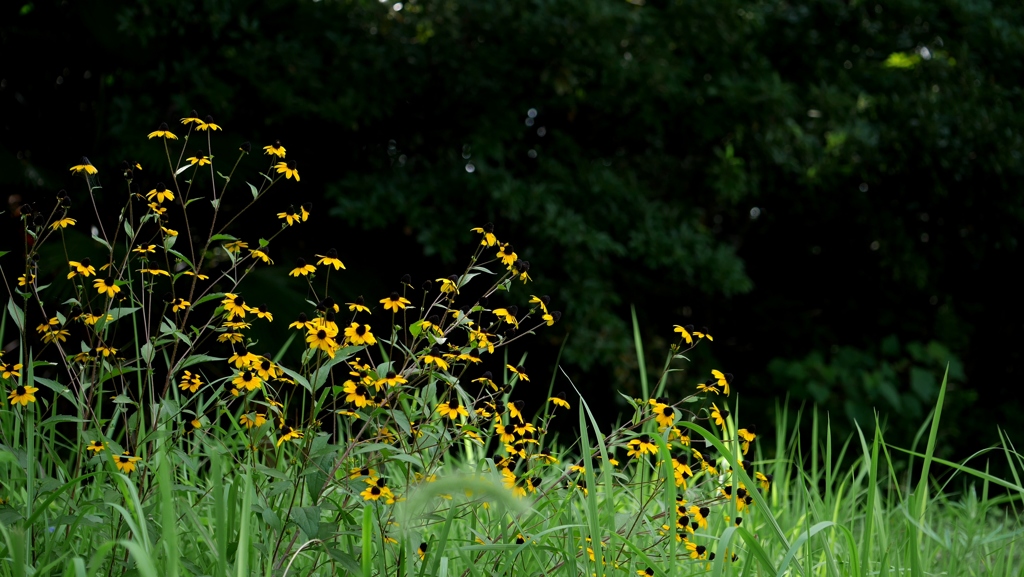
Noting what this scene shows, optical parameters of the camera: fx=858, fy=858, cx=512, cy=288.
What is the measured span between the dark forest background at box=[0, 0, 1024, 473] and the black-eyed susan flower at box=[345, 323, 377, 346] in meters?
2.07

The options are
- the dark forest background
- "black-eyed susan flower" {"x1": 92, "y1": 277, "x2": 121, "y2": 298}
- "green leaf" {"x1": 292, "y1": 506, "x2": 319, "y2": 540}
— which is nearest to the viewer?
"green leaf" {"x1": 292, "y1": 506, "x2": 319, "y2": 540}

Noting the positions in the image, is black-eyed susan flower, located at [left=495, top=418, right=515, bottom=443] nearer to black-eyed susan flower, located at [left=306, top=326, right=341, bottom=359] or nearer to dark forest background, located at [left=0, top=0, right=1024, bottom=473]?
black-eyed susan flower, located at [left=306, top=326, right=341, bottom=359]

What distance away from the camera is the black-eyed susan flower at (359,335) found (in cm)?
120

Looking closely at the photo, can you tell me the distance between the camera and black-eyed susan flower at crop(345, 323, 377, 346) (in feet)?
3.92

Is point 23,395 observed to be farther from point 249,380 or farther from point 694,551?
point 694,551

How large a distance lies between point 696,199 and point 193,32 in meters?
2.54

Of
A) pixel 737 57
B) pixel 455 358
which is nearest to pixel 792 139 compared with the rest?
pixel 737 57

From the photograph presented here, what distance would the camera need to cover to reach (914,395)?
4.76 m

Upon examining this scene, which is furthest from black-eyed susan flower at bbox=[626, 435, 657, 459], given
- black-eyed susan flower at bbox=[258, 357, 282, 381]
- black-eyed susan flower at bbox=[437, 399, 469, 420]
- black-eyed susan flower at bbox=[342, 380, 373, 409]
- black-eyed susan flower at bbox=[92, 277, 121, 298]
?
black-eyed susan flower at bbox=[92, 277, 121, 298]

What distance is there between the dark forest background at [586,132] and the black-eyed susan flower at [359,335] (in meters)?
2.07

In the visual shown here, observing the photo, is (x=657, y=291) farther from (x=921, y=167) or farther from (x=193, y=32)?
(x=193, y=32)

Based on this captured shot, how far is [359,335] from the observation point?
1.22 m

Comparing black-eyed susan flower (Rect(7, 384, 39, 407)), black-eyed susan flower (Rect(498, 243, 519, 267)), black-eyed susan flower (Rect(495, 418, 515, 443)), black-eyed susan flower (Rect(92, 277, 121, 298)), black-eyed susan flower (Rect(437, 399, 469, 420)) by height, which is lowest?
black-eyed susan flower (Rect(495, 418, 515, 443))

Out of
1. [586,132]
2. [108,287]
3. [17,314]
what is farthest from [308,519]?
[586,132]
